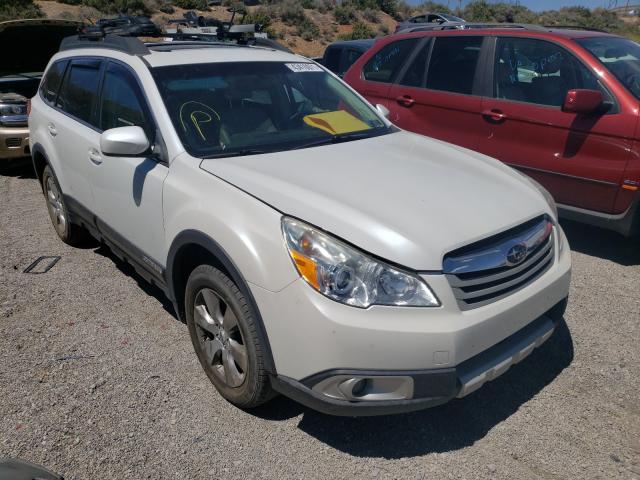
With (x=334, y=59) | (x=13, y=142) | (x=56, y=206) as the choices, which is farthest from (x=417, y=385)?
(x=334, y=59)

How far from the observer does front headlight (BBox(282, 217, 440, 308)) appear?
2.31m

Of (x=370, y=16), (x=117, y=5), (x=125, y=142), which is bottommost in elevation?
(x=370, y=16)

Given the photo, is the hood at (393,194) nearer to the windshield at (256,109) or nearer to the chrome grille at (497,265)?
the chrome grille at (497,265)

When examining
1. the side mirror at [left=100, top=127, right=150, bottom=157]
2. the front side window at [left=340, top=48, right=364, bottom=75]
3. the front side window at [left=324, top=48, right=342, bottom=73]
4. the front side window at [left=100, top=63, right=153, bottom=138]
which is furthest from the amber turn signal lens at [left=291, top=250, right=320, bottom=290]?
the front side window at [left=324, top=48, right=342, bottom=73]

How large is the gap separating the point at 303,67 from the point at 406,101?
205 centimetres

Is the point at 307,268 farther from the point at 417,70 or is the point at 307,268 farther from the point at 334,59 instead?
the point at 334,59

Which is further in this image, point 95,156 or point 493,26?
point 493,26

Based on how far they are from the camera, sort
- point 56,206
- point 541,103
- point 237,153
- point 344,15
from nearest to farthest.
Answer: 1. point 237,153
2. point 541,103
3. point 56,206
4. point 344,15

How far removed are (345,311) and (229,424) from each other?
101 cm

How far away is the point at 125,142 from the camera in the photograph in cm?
308

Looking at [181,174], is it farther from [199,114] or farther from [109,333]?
[109,333]

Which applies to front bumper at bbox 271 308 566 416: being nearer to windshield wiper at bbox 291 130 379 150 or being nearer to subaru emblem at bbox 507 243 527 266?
subaru emblem at bbox 507 243 527 266

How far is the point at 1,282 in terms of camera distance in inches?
174

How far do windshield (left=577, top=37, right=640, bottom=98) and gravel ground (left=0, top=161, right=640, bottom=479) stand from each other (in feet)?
6.24
